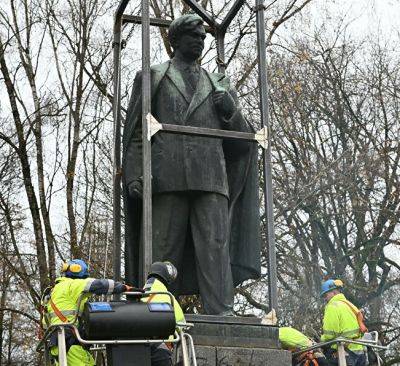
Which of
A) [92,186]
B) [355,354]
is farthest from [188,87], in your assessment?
[92,186]

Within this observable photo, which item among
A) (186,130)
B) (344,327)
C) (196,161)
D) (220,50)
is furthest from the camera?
(344,327)

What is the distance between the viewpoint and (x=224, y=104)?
8773 millimetres

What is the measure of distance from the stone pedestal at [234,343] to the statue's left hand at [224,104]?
1952 millimetres

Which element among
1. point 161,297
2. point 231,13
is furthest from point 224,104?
point 161,297

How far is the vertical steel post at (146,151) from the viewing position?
7969 millimetres

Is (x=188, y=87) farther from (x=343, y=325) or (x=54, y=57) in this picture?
(x=54, y=57)

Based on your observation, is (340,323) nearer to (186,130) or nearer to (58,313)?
(186,130)

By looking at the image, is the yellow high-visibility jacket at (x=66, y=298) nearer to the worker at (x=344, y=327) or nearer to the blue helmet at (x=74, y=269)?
the blue helmet at (x=74, y=269)

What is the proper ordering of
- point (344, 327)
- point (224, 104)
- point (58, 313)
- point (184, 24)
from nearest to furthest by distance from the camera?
point (58, 313)
point (224, 104)
point (184, 24)
point (344, 327)

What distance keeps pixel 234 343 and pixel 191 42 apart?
2.87 metres

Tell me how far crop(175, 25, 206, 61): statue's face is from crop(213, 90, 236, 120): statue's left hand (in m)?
0.47

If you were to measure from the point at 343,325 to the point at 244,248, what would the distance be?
2.69 m

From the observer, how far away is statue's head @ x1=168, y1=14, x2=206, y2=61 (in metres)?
8.90

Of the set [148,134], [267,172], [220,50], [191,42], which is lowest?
[267,172]
